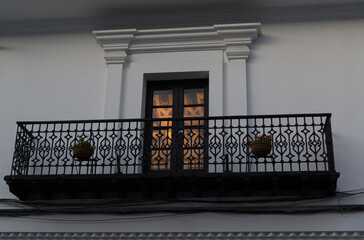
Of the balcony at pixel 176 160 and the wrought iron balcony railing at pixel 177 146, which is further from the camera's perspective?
the wrought iron balcony railing at pixel 177 146

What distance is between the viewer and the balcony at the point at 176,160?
8.98 metres

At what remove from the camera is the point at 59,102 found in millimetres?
10516

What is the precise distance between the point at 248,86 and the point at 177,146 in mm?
1701

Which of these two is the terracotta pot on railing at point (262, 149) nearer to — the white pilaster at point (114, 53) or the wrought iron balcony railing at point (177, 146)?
the wrought iron balcony railing at point (177, 146)

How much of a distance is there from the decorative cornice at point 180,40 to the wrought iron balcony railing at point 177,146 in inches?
52.0

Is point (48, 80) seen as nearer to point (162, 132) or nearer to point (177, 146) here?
point (162, 132)

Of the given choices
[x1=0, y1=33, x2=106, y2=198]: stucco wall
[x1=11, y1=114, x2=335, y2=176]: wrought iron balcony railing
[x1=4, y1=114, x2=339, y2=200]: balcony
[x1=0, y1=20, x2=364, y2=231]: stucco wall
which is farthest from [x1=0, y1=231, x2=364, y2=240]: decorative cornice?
[x1=0, y1=33, x2=106, y2=198]: stucco wall

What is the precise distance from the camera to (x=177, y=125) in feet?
32.9

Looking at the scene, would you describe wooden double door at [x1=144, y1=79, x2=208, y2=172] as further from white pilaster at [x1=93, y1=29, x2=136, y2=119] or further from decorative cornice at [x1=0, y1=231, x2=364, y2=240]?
decorative cornice at [x1=0, y1=231, x2=364, y2=240]

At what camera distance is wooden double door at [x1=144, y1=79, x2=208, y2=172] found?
942 cm

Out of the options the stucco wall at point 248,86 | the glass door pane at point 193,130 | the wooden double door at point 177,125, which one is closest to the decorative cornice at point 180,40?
the stucco wall at point 248,86

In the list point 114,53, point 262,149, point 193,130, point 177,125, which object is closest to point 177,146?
point 177,125

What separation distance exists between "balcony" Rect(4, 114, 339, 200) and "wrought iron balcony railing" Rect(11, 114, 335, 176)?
0.02 meters

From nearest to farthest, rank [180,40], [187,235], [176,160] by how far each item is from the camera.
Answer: [187,235], [176,160], [180,40]
